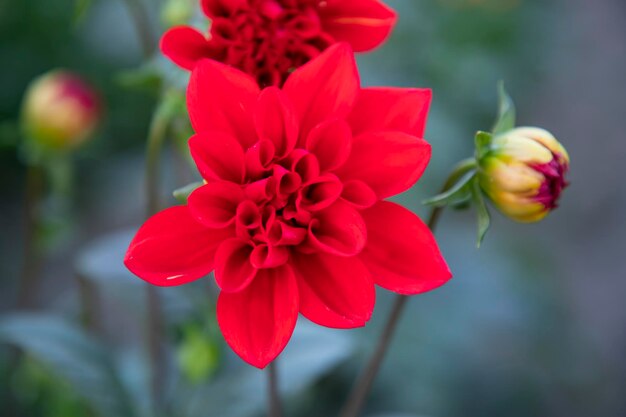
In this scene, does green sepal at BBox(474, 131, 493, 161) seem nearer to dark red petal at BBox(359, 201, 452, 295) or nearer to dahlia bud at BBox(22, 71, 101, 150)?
dark red petal at BBox(359, 201, 452, 295)

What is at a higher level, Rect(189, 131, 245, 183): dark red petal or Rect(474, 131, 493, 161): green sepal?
Rect(189, 131, 245, 183): dark red petal

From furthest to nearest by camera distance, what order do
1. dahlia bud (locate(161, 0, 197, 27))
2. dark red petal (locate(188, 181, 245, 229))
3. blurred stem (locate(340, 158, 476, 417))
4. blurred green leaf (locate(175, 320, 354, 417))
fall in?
1. blurred green leaf (locate(175, 320, 354, 417))
2. dahlia bud (locate(161, 0, 197, 27))
3. blurred stem (locate(340, 158, 476, 417))
4. dark red petal (locate(188, 181, 245, 229))

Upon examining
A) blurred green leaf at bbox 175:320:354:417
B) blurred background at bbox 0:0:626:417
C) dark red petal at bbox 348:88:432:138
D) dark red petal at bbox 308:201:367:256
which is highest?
dark red petal at bbox 348:88:432:138

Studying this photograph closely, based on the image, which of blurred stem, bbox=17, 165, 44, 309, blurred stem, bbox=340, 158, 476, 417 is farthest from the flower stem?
blurred stem, bbox=17, 165, 44, 309

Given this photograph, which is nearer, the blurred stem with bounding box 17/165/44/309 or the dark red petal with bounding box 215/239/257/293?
the dark red petal with bounding box 215/239/257/293

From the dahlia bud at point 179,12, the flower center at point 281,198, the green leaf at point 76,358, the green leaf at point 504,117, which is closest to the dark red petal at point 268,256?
the flower center at point 281,198

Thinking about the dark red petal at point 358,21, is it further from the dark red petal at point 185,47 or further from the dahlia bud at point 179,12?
the dahlia bud at point 179,12

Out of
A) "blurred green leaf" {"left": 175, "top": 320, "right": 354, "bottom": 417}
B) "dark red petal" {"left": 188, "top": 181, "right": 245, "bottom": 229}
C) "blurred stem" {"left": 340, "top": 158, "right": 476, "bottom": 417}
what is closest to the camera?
"dark red petal" {"left": 188, "top": 181, "right": 245, "bottom": 229}
